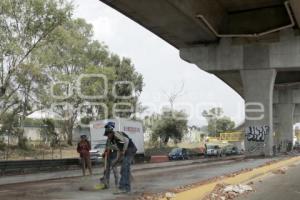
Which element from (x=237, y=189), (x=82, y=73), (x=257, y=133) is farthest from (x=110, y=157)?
(x=82, y=73)

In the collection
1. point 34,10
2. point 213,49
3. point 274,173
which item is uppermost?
point 34,10

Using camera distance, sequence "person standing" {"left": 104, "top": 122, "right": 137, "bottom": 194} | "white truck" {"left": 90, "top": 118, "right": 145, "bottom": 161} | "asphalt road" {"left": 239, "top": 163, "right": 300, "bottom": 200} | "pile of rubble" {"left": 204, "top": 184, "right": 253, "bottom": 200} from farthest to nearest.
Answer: "white truck" {"left": 90, "top": 118, "right": 145, "bottom": 161}
"asphalt road" {"left": 239, "top": 163, "right": 300, "bottom": 200}
"person standing" {"left": 104, "top": 122, "right": 137, "bottom": 194}
"pile of rubble" {"left": 204, "top": 184, "right": 253, "bottom": 200}

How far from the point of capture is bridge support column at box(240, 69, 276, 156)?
42844 millimetres

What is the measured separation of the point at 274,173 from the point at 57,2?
25724 mm

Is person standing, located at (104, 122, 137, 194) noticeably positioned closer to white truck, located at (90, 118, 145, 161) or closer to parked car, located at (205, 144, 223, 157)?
white truck, located at (90, 118, 145, 161)

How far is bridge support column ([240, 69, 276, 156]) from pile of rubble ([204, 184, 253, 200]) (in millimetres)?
27361

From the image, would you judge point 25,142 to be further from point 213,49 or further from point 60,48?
point 213,49

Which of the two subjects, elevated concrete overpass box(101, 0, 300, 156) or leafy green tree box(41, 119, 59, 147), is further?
leafy green tree box(41, 119, 59, 147)

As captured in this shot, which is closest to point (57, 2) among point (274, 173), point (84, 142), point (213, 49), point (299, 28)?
point (213, 49)

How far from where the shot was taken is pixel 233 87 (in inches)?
2783

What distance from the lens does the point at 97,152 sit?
3850 cm

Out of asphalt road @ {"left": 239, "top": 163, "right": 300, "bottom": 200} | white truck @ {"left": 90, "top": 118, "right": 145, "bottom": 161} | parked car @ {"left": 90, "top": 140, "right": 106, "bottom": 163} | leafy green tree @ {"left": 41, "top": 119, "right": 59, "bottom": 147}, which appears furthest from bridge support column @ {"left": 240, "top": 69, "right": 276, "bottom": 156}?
leafy green tree @ {"left": 41, "top": 119, "right": 59, "bottom": 147}

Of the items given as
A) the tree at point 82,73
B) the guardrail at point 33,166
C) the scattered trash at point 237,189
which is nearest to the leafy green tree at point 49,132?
the tree at point 82,73

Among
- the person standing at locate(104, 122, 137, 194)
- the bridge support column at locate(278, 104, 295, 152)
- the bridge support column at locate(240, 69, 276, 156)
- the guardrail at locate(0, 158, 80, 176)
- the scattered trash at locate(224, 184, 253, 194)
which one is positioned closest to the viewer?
the person standing at locate(104, 122, 137, 194)
